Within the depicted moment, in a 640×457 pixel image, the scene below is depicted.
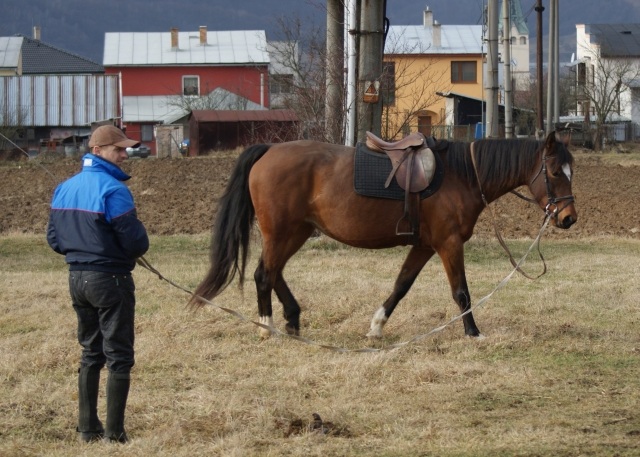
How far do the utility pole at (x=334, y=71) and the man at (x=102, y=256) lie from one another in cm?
1023

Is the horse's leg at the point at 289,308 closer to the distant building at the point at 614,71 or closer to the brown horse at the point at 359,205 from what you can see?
the brown horse at the point at 359,205

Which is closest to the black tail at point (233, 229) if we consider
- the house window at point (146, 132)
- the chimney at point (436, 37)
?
the house window at point (146, 132)

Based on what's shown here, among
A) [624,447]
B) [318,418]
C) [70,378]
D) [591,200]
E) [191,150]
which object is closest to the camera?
[624,447]

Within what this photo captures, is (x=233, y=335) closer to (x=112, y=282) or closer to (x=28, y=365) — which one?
(x=28, y=365)

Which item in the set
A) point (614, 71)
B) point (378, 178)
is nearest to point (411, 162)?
point (378, 178)

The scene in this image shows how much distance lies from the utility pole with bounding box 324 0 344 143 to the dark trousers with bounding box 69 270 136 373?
33.8 ft

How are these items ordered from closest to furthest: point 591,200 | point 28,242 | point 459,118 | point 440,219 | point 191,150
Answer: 1. point 440,219
2. point 28,242
3. point 591,200
4. point 191,150
5. point 459,118

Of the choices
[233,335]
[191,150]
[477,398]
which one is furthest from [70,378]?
[191,150]

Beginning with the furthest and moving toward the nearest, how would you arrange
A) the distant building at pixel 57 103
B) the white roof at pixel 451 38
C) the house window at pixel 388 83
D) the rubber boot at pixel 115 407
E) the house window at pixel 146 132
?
the white roof at pixel 451 38 < the house window at pixel 146 132 < the distant building at pixel 57 103 < the house window at pixel 388 83 < the rubber boot at pixel 115 407

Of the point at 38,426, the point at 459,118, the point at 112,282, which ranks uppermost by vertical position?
the point at 459,118

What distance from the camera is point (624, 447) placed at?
19.2 ft

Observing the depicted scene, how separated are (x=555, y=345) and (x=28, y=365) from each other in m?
4.27

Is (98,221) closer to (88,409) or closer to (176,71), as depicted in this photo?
(88,409)

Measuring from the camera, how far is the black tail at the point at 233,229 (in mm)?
9336
